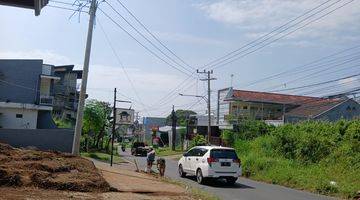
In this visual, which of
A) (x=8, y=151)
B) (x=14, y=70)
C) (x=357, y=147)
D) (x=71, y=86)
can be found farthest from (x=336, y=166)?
(x=71, y=86)

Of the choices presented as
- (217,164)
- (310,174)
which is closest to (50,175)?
(217,164)

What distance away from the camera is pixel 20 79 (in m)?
55.7

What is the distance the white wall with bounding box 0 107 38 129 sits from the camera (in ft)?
177

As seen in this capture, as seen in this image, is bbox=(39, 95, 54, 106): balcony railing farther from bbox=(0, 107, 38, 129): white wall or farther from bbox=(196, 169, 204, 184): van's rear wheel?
bbox=(196, 169, 204, 184): van's rear wheel

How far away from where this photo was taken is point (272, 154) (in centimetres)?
3522

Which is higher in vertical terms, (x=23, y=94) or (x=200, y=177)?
(x=23, y=94)

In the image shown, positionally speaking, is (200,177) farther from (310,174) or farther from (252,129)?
(252,129)

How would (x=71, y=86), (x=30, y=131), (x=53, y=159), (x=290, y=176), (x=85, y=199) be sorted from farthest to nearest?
(x=71, y=86) → (x=30, y=131) → (x=290, y=176) → (x=53, y=159) → (x=85, y=199)

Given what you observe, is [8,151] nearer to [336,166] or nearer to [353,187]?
[353,187]

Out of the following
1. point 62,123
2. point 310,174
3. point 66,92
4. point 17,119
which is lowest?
point 310,174

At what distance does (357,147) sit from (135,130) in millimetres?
89274

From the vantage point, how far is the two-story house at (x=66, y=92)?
224 feet

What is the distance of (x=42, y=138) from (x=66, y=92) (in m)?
29.8

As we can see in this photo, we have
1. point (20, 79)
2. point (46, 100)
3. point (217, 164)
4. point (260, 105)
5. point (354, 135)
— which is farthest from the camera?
point (260, 105)
